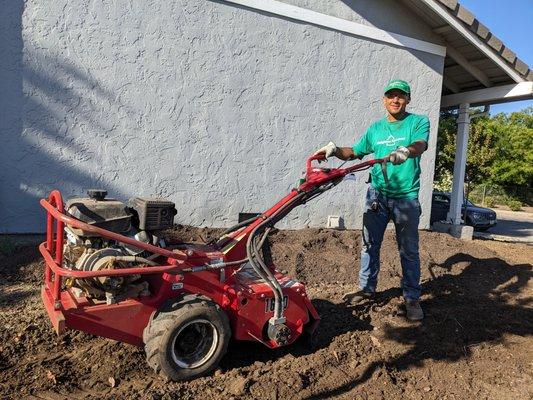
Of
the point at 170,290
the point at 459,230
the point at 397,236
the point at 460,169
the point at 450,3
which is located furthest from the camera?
the point at 460,169

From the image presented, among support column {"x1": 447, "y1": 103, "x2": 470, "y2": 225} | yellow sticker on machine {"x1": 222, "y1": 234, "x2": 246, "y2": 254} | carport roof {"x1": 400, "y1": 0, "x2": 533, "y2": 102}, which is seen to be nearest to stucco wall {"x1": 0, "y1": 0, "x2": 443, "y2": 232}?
carport roof {"x1": 400, "y1": 0, "x2": 533, "y2": 102}

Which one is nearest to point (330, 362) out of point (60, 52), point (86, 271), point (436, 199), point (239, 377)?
point (239, 377)

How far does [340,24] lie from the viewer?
285 inches

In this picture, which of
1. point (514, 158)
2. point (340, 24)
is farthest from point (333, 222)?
point (514, 158)

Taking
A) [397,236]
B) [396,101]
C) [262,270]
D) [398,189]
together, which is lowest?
[262,270]

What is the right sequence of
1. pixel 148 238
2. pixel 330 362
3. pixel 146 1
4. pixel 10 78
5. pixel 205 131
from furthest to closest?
pixel 205 131
pixel 146 1
pixel 10 78
pixel 330 362
pixel 148 238

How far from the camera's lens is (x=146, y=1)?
18.6ft

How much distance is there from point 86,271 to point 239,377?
120 centimetres

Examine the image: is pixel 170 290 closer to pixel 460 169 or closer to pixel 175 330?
pixel 175 330

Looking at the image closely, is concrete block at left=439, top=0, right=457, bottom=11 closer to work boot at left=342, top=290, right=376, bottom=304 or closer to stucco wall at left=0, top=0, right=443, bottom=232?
stucco wall at left=0, top=0, right=443, bottom=232

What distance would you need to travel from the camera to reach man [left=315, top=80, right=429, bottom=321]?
4012 millimetres

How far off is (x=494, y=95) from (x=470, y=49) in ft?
3.44

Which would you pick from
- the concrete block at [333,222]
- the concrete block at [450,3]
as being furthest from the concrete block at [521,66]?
the concrete block at [333,222]

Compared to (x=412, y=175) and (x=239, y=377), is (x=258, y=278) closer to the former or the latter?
(x=239, y=377)
